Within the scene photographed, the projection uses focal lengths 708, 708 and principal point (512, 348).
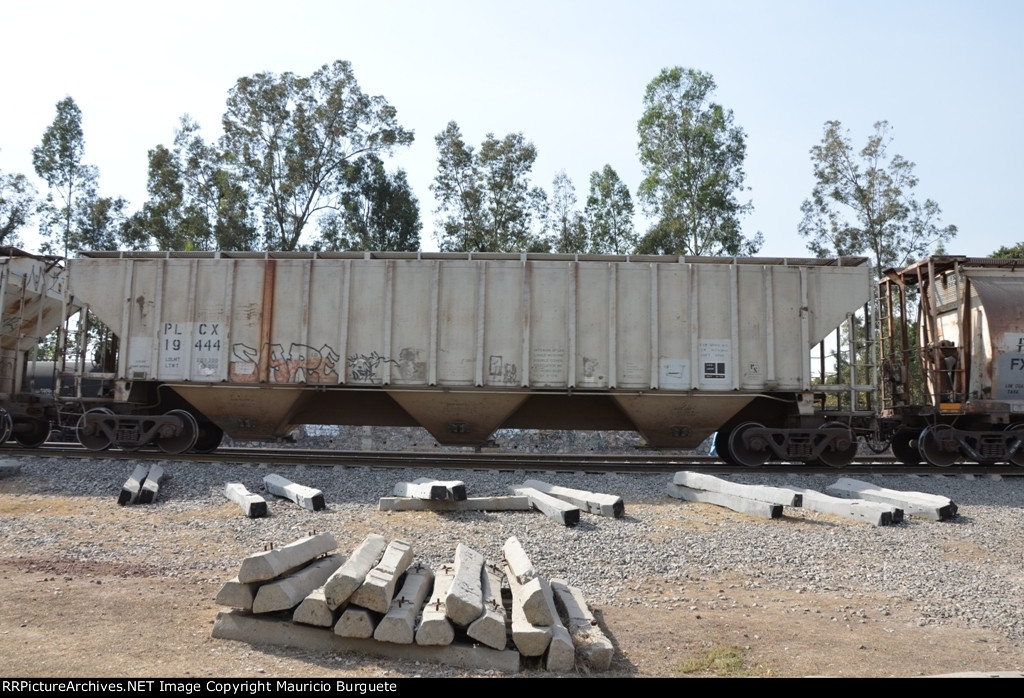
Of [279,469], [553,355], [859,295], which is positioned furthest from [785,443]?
[279,469]

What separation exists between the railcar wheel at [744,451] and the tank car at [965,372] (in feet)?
8.24

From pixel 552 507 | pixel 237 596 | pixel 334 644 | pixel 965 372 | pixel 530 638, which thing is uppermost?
pixel 965 372

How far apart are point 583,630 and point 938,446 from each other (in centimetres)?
1039

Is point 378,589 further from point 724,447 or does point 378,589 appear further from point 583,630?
point 724,447

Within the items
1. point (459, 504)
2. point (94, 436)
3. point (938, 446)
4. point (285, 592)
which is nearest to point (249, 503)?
point (459, 504)

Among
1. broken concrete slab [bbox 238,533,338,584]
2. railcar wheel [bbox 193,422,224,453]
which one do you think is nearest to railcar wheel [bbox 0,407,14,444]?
railcar wheel [bbox 193,422,224,453]

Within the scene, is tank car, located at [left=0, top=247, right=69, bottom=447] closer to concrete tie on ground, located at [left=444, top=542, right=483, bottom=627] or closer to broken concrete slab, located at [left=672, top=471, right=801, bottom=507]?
broken concrete slab, located at [left=672, top=471, right=801, bottom=507]

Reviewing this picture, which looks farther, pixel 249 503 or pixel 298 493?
A: pixel 298 493

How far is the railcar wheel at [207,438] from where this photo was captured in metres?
13.3

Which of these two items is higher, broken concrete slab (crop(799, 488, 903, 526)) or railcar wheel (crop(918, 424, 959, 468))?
railcar wheel (crop(918, 424, 959, 468))

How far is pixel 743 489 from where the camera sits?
8.89 meters

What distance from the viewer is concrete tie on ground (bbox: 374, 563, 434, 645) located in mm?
4180

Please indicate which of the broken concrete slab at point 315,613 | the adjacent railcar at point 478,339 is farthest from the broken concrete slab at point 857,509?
the broken concrete slab at point 315,613

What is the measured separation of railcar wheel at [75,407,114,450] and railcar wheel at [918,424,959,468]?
14.1 meters
